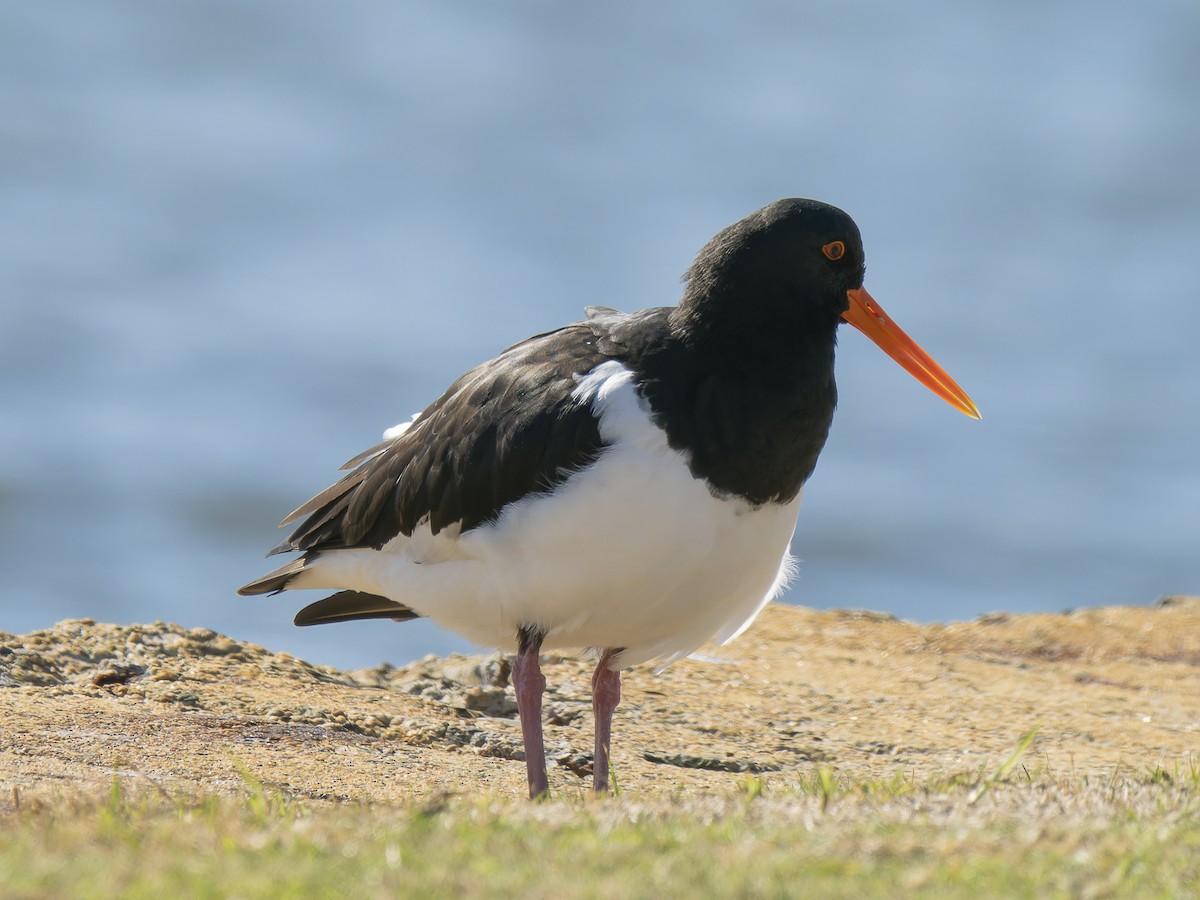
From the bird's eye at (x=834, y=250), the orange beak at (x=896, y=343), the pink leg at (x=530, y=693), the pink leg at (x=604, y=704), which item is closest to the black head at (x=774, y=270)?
the bird's eye at (x=834, y=250)

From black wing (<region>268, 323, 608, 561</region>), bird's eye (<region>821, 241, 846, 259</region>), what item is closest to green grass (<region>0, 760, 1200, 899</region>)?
black wing (<region>268, 323, 608, 561</region>)

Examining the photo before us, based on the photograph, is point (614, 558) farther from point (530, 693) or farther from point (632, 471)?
point (530, 693)

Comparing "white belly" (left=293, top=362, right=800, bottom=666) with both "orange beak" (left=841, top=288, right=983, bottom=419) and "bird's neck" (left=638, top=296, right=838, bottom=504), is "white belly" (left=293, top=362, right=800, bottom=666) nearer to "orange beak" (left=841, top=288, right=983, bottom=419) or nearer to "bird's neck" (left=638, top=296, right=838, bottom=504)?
"bird's neck" (left=638, top=296, right=838, bottom=504)

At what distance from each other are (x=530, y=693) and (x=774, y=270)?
1.82 m

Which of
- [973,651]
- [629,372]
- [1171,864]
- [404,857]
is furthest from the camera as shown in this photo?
[973,651]

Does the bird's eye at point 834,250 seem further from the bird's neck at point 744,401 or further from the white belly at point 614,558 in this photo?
the white belly at point 614,558

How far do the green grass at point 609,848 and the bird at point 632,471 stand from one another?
3.86 ft

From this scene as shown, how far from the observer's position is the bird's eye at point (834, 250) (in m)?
5.77

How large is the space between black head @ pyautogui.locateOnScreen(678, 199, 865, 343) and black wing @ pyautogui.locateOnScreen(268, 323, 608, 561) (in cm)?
46

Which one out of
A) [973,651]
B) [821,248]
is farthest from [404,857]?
[973,651]

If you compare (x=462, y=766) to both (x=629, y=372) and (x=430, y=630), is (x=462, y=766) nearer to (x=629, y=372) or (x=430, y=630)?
(x=629, y=372)

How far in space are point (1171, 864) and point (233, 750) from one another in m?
3.40

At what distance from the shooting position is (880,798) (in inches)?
174

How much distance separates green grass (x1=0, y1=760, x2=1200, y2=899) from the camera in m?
3.15
